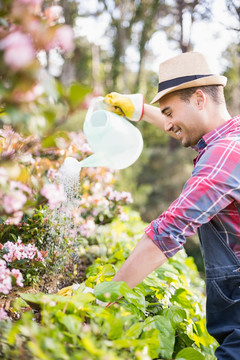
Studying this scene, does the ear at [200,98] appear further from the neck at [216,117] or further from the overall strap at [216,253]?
the overall strap at [216,253]

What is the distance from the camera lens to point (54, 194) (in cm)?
117

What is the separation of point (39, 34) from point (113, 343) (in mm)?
787

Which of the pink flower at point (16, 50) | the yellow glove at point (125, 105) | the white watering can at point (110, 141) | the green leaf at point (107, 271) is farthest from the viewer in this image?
the yellow glove at point (125, 105)

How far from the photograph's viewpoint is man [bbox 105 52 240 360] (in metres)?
1.28

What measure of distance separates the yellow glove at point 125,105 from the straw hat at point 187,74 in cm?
48

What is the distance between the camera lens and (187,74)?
5.32 ft

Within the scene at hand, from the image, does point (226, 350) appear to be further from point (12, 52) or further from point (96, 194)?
point (96, 194)

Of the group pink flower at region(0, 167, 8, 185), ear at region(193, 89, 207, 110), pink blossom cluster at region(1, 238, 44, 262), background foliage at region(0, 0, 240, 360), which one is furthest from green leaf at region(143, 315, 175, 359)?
ear at region(193, 89, 207, 110)

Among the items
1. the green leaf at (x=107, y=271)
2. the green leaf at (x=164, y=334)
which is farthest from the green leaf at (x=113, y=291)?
the green leaf at (x=107, y=271)

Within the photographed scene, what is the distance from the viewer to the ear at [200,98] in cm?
158

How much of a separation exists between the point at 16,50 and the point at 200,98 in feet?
3.29

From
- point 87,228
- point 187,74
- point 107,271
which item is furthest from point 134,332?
point 87,228

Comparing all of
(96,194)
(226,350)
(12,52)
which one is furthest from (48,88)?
(96,194)

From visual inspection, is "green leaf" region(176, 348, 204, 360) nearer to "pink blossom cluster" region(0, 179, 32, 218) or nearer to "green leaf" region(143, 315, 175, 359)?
"green leaf" region(143, 315, 175, 359)
